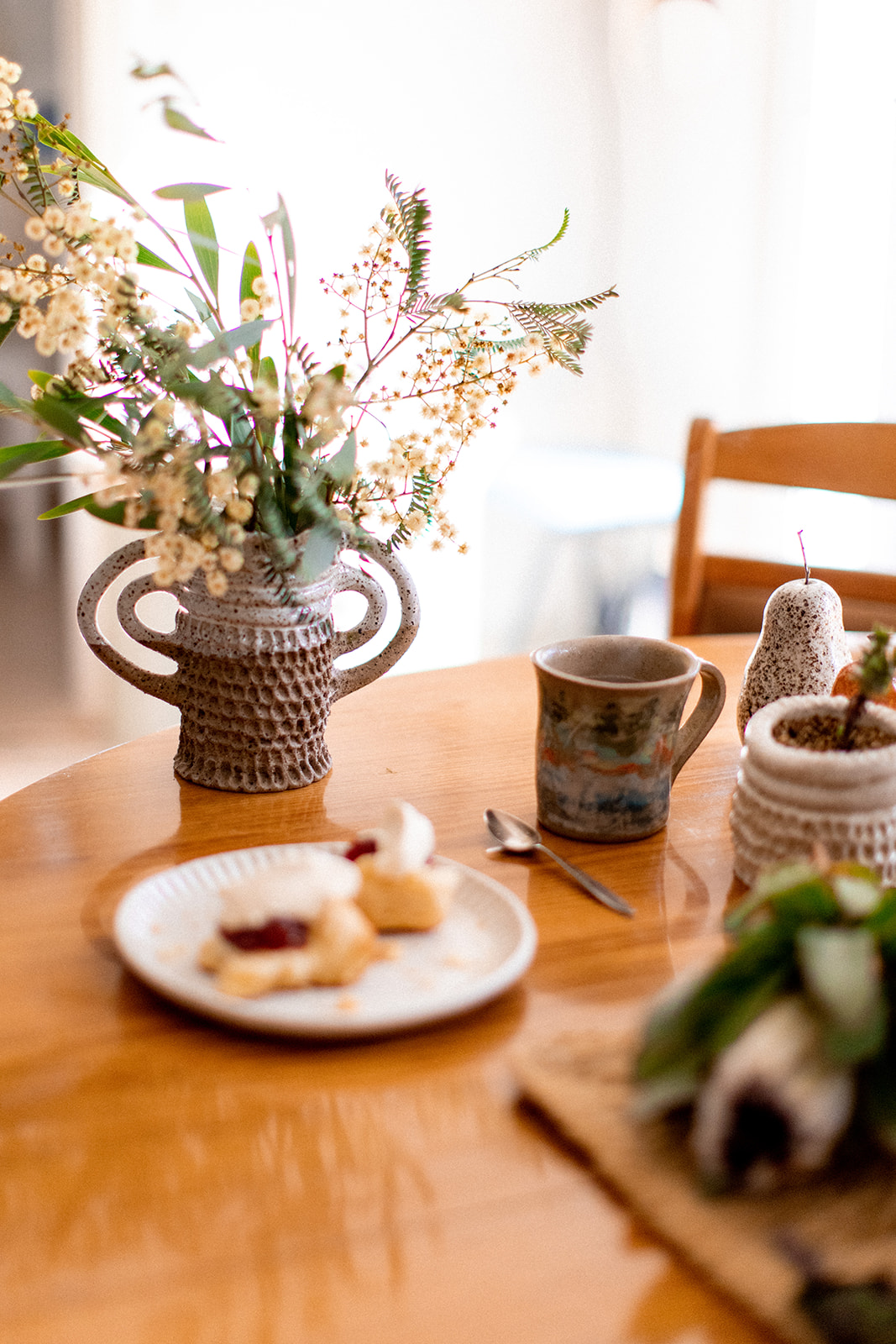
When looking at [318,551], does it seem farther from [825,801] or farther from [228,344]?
[825,801]

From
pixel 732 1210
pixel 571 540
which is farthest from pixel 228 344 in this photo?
→ pixel 571 540

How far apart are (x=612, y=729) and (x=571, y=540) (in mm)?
2633

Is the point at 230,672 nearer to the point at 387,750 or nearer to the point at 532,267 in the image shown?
the point at 387,750

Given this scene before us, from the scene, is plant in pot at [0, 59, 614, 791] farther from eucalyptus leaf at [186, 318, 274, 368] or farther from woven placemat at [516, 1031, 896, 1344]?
woven placemat at [516, 1031, 896, 1344]

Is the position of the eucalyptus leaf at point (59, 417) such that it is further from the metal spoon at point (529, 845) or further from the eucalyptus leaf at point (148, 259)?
the metal spoon at point (529, 845)

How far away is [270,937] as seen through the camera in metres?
0.61

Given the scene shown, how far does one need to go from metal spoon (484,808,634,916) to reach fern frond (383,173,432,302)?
38cm

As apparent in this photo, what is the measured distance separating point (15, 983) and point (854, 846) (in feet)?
1.60

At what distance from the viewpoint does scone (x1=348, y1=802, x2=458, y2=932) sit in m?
0.66

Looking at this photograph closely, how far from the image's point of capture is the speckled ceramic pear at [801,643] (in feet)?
3.02

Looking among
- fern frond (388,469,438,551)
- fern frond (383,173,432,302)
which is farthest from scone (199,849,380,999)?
fern frond (383,173,432,302)

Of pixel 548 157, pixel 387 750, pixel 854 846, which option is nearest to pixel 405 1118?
pixel 854 846

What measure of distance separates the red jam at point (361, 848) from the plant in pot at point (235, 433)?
19 cm

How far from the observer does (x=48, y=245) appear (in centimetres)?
74
